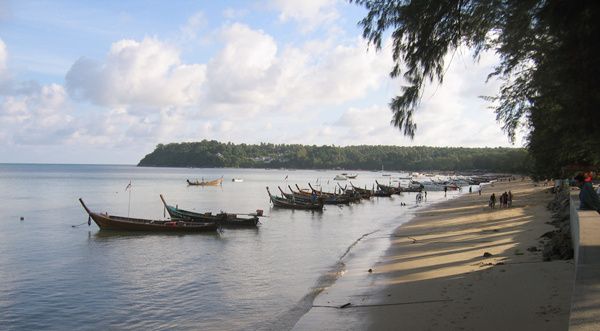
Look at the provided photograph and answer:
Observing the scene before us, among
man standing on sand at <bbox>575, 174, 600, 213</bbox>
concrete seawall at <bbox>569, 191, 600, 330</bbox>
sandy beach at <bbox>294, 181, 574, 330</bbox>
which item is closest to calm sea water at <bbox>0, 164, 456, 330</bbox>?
sandy beach at <bbox>294, 181, 574, 330</bbox>

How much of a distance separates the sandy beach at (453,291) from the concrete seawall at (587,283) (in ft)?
3.39

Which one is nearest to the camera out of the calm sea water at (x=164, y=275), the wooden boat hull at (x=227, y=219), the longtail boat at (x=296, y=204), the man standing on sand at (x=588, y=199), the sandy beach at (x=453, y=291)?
the sandy beach at (x=453, y=291)

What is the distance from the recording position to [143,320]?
12.9 metres

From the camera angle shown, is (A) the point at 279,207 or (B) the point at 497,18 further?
(A) the point at 279,207

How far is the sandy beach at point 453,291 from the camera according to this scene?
29.2 feet

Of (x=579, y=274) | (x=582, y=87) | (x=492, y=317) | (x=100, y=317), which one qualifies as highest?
(x=582, y=87)

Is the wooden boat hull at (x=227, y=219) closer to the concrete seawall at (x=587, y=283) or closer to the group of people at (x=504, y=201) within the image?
the group of people at (x=504, y=201)

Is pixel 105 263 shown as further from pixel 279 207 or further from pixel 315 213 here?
pixel 279 207

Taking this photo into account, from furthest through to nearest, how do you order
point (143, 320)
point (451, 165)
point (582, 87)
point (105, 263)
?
1. point (451, 165)
2. point (105, 263)
3. point (143, 320)
4. point (582, 87)

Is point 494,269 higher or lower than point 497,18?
lower

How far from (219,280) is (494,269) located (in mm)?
9367

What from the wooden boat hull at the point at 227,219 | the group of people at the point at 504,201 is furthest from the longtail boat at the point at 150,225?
the group of people at the point at 504,201

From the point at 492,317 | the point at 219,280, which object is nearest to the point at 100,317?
the point at 219,280

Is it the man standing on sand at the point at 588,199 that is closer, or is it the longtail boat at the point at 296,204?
the man standing on sand at the point at 588,199
